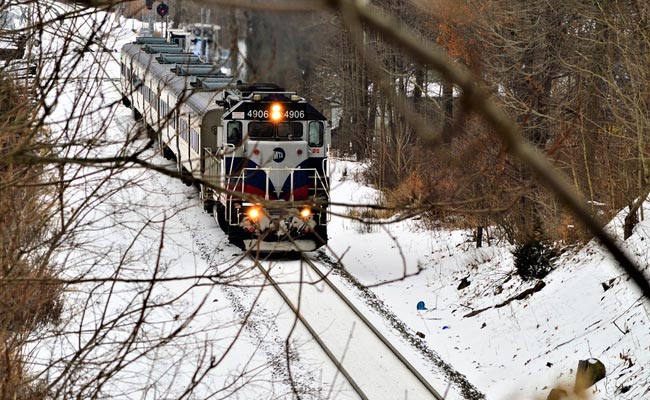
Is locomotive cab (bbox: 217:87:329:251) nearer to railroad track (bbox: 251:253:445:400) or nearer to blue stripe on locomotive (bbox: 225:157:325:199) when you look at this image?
blue stripe on locomotive (bbox: 225:157:325:199)

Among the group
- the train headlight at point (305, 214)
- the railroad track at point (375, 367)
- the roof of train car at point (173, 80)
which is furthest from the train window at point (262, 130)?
the train headlight at point (305, 214)

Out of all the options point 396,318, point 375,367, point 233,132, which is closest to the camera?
point 375,367

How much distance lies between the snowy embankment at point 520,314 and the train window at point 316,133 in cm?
272

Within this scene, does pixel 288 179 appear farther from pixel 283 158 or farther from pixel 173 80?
pixel 173 80

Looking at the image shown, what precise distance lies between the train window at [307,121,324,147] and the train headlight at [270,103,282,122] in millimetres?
747

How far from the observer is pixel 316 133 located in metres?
19.0

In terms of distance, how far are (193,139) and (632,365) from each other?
1238cm

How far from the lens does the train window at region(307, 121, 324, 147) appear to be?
1897 cm

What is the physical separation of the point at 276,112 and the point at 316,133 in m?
1.01

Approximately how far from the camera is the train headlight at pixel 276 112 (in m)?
18.5

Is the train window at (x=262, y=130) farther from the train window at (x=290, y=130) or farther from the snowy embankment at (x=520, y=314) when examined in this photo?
the snowy embankment at (x=520, y=314)

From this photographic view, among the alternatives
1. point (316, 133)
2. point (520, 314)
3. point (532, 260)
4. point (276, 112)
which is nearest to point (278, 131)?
point (276, 112)

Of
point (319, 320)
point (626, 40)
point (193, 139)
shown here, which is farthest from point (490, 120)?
point (193, 139)

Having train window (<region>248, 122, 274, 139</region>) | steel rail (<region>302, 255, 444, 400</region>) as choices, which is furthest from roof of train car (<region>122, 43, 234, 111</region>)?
steel rail (<region>302, 255, 444, 400</region>)
